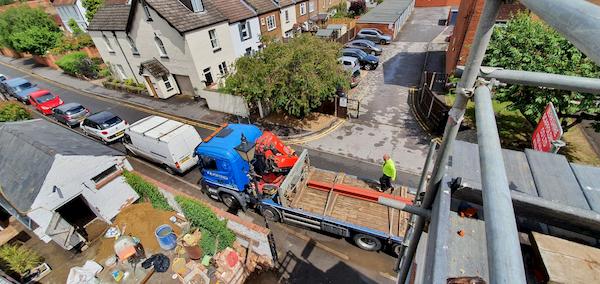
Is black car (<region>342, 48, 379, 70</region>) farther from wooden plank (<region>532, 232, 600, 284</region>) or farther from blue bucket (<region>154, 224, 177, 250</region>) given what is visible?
wooden plank (<region>532, 232, 600, 284</region>)

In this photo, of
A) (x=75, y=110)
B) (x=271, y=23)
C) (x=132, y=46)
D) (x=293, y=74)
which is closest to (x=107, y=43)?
(x=132, y=46)

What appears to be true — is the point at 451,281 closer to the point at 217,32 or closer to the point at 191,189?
the point at 191,189

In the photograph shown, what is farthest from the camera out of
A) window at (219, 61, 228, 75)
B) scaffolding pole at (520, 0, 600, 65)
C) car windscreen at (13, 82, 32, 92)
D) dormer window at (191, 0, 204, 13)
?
car windscreen at (13, 82, 32, 92)

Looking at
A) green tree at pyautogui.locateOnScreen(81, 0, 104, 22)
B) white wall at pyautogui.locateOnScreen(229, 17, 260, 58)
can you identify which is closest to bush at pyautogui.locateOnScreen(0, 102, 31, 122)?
white wall at pyautogui.locateOnScreen(229, 17, 260, 58)

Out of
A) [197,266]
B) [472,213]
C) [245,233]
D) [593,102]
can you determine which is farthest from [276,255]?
[593,102]

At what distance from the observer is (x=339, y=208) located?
9602 millimetres

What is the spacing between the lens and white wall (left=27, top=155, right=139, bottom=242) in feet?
31.6

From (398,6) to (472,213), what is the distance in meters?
45.0

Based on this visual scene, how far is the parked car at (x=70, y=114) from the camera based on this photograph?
64.0ft

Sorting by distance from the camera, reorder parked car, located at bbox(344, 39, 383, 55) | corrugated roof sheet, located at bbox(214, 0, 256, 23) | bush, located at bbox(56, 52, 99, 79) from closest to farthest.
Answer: corrugated roof sheet, located at bbox(214, 0, 256, 23)
parked car, located at bbox(344, 39, 383, 55)
bush, located at bbox(56, 52, 99, 79)

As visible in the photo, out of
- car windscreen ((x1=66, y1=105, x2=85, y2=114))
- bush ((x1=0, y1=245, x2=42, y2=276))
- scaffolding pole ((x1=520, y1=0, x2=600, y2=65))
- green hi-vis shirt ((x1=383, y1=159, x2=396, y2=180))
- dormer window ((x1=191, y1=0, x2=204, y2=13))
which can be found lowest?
bush ((x1=0, y1=245, x2=42, y2=276))

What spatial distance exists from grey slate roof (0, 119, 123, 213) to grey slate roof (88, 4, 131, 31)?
12221 millimetres

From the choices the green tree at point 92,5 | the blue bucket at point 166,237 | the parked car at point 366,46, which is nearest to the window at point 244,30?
the parked car at point 366,46

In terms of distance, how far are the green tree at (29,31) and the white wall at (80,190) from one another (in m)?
36.4
